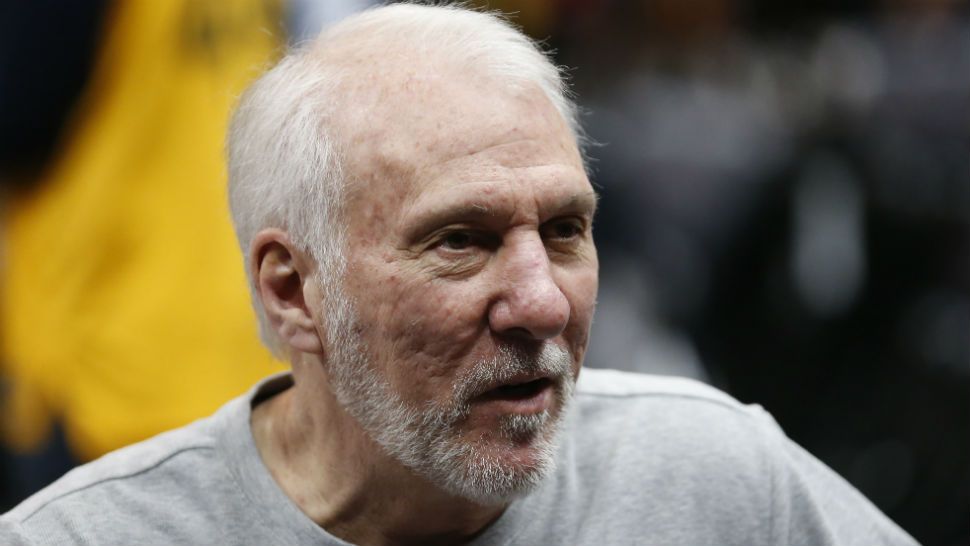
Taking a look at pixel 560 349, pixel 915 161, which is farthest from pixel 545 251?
pixel 915 161

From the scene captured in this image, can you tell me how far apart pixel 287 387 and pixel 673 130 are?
4042 millimetres

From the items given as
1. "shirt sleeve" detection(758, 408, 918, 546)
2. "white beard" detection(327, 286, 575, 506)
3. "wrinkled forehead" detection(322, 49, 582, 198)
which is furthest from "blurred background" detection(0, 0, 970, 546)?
"shirt sleeve" detection(758, 408, 918, 546)

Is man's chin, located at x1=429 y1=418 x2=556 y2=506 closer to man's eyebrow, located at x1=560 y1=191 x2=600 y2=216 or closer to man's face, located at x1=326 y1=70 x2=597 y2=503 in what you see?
man's face, located at x1=326 y1=70 x2=597 y2=503

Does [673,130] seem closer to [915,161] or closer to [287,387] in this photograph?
[915,161]

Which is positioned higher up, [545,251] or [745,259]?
[545,251]

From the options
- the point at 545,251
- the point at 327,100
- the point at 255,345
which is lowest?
the point at 255,345

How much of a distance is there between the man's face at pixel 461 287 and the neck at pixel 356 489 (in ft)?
0.27

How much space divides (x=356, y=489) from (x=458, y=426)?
276 millimetres

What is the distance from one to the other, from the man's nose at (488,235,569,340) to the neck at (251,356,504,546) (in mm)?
357

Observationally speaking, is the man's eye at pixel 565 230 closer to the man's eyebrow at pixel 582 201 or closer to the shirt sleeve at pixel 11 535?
the man's eyebrow at pixel 582 201

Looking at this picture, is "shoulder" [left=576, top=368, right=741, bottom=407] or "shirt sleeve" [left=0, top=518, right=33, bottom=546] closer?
"shirt sleeve" [left=0, top=518, right=33, bottom=546]

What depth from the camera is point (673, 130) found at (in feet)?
21.5

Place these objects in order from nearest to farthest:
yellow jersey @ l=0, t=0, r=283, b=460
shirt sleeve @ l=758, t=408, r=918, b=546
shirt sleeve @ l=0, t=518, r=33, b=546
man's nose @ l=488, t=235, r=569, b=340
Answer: man's nose @ l=488, t=235, r=569, b=340
shirt sleeve @ l=0, t=518, r=33, b=546
shirt sleeve @ l=758, t=408, r=918, b=546
yellow jersey @ l=0, t=0, r=283, b=460

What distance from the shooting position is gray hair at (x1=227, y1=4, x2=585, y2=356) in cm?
246
